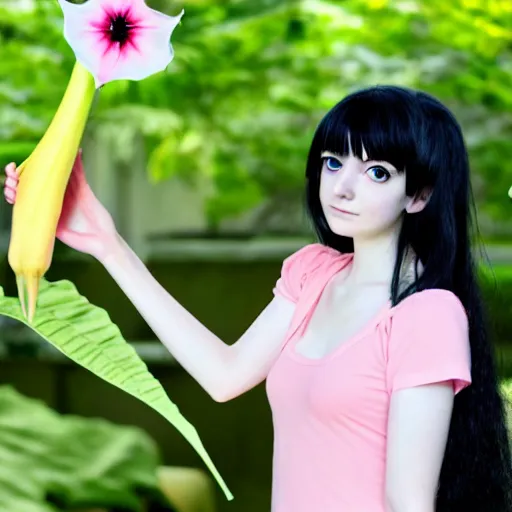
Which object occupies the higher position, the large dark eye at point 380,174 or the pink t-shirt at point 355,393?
the large dark eye at point 380,174

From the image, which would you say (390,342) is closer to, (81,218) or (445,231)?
(445,231)

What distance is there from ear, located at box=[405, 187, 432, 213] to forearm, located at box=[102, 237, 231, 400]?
236 mm

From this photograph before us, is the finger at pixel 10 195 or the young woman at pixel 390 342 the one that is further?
the finger at pixel 10 195

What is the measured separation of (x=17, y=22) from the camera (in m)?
2.31

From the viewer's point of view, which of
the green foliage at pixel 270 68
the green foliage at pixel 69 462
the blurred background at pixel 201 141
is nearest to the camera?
the green foliage at pixel 69 462

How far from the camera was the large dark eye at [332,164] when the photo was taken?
35.5 inches

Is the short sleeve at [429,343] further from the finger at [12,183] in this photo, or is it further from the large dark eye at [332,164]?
the finger at [12,183]

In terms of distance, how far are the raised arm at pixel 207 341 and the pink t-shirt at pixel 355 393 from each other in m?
0.07

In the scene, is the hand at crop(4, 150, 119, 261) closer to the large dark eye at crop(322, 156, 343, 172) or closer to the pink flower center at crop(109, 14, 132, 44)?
the pink flower center at crop(109, 14, 132, 44)

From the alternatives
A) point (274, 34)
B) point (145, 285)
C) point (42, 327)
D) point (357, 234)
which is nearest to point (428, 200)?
point (357, 234)

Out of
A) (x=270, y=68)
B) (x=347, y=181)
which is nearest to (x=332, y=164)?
(x=347, y=181)

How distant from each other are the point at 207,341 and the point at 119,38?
12.5 inches

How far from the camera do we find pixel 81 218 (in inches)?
39.7

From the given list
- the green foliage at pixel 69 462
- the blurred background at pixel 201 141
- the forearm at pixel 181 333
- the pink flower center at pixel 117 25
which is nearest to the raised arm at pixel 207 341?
the forearm at pixel 181 333
